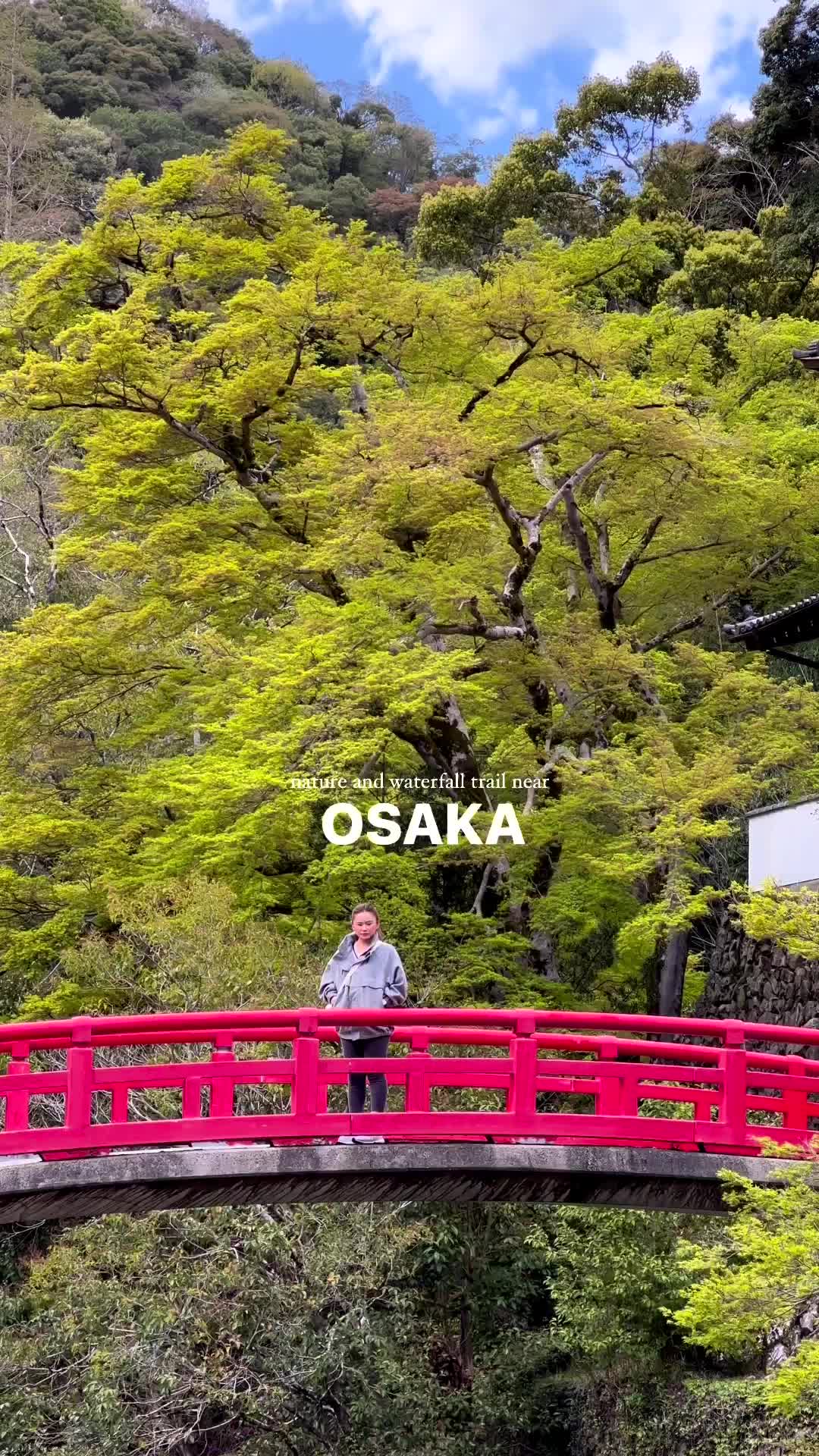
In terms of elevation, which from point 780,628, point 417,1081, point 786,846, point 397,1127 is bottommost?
point 397,1127

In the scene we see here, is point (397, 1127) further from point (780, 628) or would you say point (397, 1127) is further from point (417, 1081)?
point (780, 628)

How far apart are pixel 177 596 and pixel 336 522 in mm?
2181

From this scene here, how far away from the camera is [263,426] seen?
20594 millimetres

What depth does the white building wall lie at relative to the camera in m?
16.1

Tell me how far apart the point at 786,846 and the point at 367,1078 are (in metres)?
7.80

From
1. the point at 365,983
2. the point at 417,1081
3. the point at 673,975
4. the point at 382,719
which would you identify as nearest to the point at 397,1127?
the point at 417,1081

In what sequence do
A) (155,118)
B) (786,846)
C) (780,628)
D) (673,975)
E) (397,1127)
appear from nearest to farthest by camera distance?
(397,1127) < (786,846) < (780,628) < (673,975) < (155,118)

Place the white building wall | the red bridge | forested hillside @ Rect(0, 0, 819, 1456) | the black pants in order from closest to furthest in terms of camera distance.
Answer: the red bridge, the black pants, forested hillside @ Rect(0, 0, 819, 1456), the white building wall

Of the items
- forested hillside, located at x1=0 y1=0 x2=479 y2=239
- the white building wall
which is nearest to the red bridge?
the white building wall

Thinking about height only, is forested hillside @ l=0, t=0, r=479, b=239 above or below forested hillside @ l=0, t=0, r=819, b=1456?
above

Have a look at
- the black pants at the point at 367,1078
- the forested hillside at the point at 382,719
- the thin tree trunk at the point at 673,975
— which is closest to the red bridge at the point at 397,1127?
the black pants at the point at 367,1078

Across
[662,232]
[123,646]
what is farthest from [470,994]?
[662,232]

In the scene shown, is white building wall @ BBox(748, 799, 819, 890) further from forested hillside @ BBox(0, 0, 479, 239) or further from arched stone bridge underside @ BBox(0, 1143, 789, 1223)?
forested hillside @ BBox(0, 0, 479, 239)

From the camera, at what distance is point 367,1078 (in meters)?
Answer: 10.2
